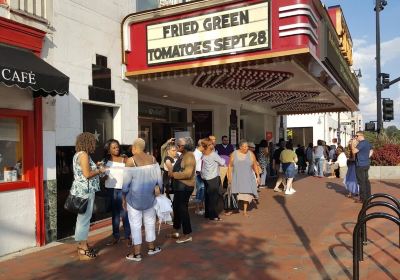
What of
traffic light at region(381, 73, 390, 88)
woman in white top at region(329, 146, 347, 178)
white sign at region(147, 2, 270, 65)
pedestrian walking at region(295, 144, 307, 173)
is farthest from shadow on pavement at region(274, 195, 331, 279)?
traffic light at region(381, 73, 390, 88)

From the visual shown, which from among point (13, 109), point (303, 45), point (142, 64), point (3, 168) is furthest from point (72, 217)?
point (303, 45)

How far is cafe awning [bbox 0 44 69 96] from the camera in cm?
512

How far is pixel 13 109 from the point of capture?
602 centimetres

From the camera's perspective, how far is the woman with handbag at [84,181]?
17.8 feet

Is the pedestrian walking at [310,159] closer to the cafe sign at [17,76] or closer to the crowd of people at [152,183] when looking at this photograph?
the crowd of people at [152,183]

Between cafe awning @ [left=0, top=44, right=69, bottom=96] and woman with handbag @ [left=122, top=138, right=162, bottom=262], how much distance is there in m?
1.45

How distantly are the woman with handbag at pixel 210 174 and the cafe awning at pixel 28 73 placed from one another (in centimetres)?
309

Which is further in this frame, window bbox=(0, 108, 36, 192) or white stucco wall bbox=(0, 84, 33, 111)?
window bbox=(0, 108, 36, 192)

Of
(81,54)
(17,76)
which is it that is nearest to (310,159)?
(81,54)

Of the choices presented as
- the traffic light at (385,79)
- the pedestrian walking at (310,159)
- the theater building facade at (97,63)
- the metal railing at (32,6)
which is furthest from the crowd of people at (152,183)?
the traffic light at (385,79)

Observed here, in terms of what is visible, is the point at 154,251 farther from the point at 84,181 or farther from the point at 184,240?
the point at 84,181

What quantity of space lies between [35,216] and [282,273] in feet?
12.7

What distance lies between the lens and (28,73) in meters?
5.39

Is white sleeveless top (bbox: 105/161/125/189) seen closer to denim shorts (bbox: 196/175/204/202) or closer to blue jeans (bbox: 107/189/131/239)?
blue jeans (bbox: 107/189/131/239)
